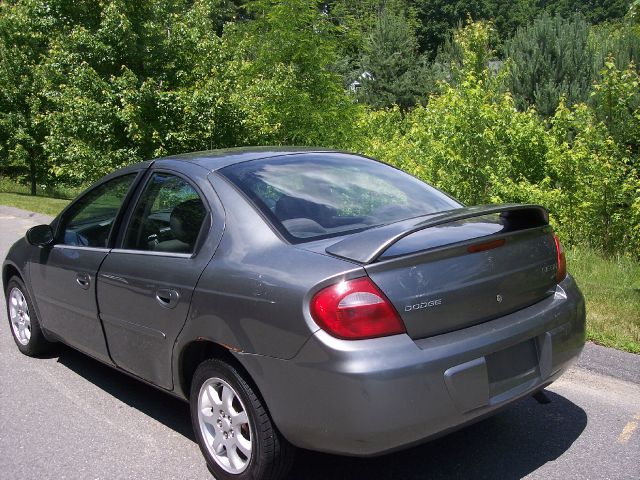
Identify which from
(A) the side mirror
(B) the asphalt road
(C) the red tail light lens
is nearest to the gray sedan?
(C) the red tail light lens

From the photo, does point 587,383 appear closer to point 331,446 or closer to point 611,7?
point 331,446

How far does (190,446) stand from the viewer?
4016 millimetres

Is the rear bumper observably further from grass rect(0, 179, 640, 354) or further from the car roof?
grass rect(0, 179, 640, 354)

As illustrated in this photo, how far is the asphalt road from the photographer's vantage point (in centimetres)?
363

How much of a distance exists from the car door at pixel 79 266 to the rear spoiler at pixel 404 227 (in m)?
1.91

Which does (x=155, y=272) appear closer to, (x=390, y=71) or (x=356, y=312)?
(x=356, y=312)

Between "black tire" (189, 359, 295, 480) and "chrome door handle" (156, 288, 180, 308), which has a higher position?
"chrome door handle" (156, 288, 180, 308)

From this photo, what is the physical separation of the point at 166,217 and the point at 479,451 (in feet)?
7.42

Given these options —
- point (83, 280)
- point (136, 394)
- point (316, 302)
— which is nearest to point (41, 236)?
point (83, 280)

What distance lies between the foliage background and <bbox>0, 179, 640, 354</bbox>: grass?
2.35ft

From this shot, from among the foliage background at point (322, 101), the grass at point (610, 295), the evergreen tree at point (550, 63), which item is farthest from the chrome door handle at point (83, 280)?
the evergreen tree at point (550, 63)

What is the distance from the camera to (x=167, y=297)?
373 cm

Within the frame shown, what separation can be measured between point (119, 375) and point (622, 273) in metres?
5.69

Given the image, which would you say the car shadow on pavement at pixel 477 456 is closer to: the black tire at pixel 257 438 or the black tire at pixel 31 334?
the black tire at pixel 257 438
